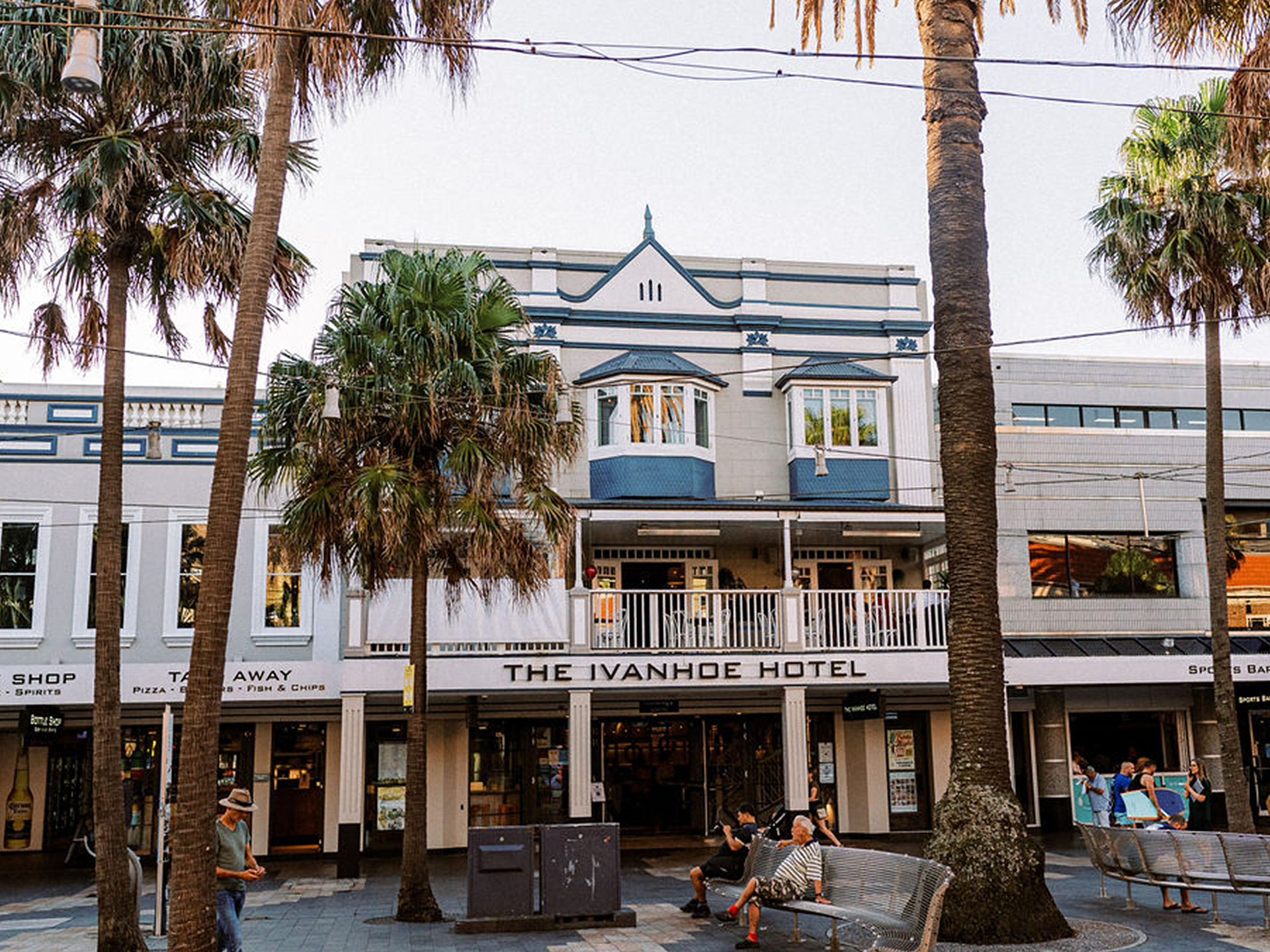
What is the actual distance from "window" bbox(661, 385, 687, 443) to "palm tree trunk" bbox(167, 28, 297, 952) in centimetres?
1319

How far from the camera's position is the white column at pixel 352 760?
1952 cm

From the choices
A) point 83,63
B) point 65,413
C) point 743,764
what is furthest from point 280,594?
point 83,63

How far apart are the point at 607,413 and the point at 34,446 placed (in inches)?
400

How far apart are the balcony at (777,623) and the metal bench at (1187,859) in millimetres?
6896

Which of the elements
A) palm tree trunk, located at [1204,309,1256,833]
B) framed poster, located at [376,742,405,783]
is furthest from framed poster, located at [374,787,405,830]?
palm tree trunk, located at [1204,309,1256,833]

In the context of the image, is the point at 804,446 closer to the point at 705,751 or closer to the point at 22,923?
the point at 705,751

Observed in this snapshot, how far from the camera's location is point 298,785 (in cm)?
2408

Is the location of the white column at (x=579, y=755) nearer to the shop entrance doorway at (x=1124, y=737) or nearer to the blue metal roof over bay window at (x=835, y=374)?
the blue metal roof over bay window at (x=835, y=374)

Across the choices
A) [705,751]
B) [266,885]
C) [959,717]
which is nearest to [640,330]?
[705,751]

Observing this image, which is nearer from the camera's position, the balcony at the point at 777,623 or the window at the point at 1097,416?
the balcony at the point at 777,623

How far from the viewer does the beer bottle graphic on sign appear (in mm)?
23547

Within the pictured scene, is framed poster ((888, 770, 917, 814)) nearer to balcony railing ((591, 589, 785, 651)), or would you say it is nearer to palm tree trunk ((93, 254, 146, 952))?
balcony railing ((591, 589, 785, 651))

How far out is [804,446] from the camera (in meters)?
24.1

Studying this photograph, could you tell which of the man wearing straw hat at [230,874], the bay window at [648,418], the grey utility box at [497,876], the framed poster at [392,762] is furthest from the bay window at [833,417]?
the man wearing straw hat at [230,874]
